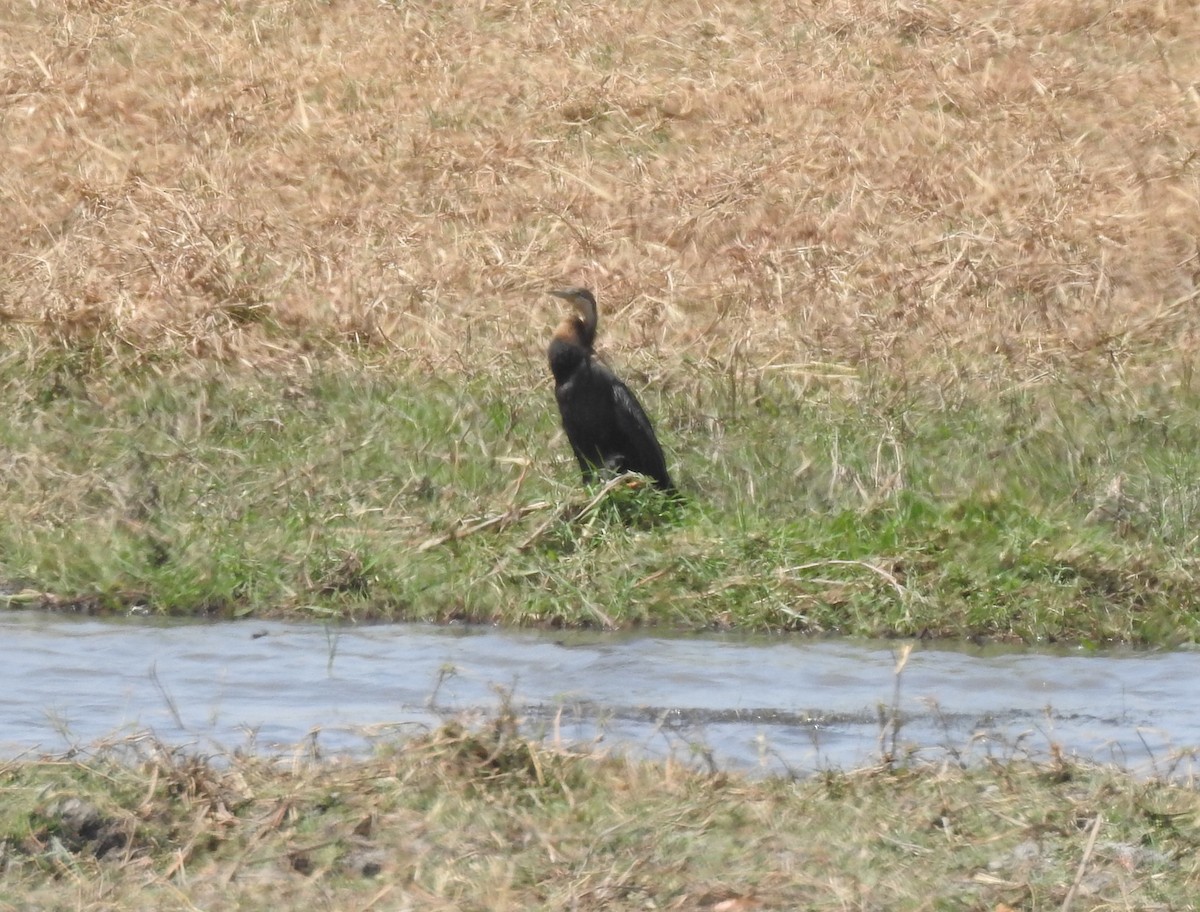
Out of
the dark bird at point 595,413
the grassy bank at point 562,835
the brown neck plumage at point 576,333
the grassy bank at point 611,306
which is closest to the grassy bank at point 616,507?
the grassy bank at point 611,306

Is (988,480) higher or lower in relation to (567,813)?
lower

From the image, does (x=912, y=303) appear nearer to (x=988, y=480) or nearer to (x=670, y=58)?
(x=988, y=480)

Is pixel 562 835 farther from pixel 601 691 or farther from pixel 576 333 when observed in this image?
pixel 576 333

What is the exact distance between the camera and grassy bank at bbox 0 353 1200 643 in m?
8.04

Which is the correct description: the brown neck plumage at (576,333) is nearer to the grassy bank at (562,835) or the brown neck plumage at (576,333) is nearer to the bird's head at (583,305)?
the bird's head at (583,305)

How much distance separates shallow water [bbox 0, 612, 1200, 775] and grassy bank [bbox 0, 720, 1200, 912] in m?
0.33

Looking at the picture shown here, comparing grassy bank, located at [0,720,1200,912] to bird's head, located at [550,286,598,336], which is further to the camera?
bird's head, located at [550,286,598,336]

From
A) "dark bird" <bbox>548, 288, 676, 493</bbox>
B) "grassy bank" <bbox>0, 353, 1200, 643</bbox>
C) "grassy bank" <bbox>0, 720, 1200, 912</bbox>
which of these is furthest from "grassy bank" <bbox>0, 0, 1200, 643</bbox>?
"grassy bank" <bbox>0, 720, 1200, 912</bbox>

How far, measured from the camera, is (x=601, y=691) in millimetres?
6977

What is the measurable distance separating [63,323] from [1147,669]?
6.27 meters

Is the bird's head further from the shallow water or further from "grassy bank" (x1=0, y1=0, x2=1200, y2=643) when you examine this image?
the shallow water

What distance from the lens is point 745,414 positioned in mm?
10203

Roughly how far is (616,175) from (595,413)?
618cm

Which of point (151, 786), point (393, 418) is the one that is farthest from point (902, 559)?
point (151, 786)
